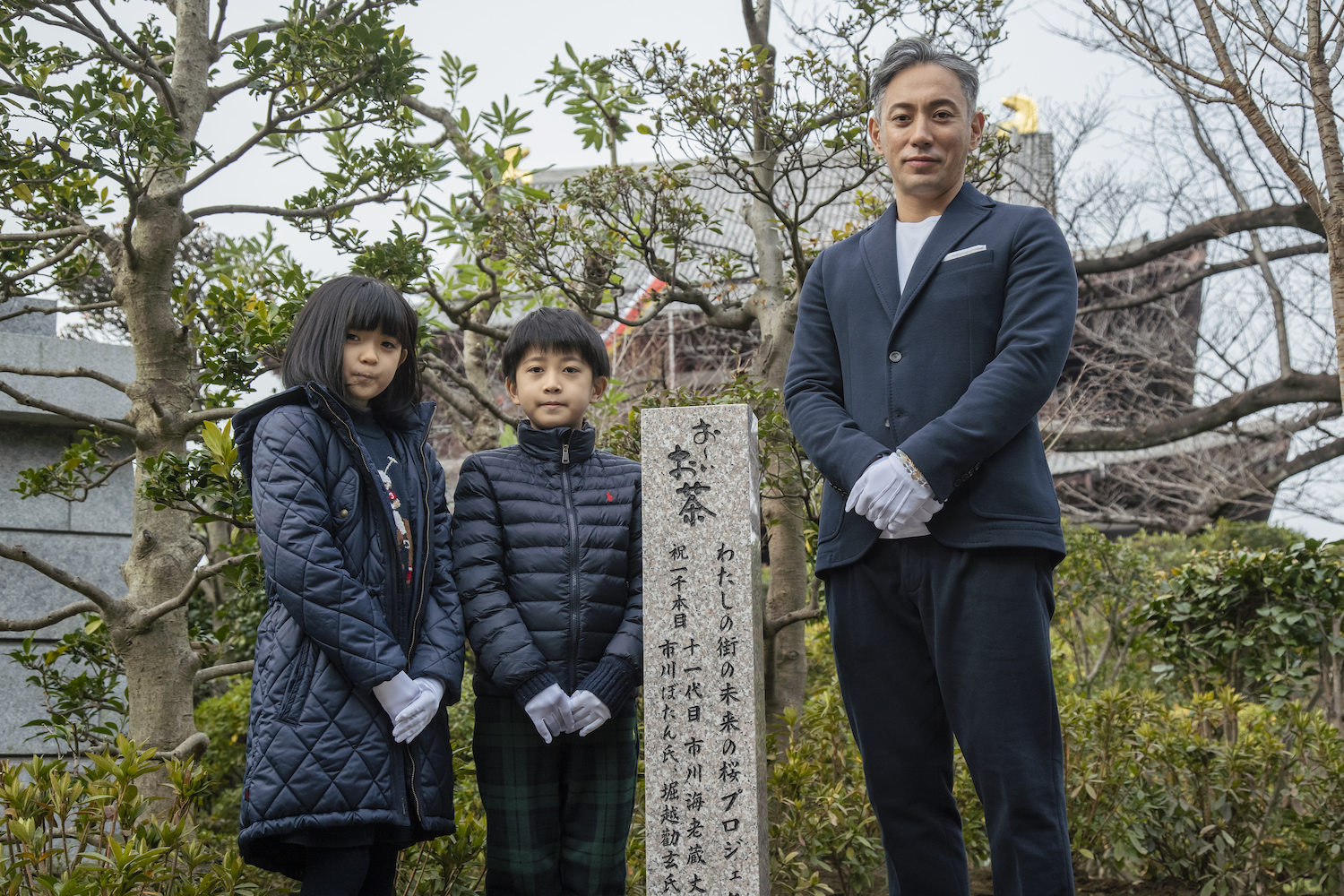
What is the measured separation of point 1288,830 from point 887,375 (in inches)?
109

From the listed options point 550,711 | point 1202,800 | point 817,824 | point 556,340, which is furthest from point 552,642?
point 1202,800

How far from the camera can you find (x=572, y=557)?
264 cm

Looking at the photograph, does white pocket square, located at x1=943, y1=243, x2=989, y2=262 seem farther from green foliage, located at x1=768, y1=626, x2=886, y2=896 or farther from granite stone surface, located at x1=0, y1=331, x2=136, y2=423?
granite stone surface, located at x1=0, y1=331, x2=136, y2=423

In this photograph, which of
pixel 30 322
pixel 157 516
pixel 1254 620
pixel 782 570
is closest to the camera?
pixel 157 516

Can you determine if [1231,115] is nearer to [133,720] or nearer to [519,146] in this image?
[519,146]

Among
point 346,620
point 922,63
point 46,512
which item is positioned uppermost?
point 922,63

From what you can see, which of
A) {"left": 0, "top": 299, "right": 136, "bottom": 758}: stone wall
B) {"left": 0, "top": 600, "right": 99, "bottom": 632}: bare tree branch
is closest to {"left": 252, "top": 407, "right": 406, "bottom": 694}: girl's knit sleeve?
{"left": 0, "top": 600, "right": 99, "bottom": 632}: bare tree branch

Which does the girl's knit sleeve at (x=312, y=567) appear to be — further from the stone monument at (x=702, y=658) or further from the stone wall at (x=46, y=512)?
the stone wall at (x=46, y=512)

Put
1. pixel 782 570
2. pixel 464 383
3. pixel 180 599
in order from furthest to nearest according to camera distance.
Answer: pixel 464 383, pixel 782 570, pixel 180 599

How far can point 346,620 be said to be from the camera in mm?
2201

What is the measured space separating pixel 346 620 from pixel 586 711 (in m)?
→ 0.64

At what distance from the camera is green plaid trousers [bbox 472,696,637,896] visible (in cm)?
254

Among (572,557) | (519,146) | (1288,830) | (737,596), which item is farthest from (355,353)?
(1288,830)

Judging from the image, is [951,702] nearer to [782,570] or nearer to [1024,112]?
[782,570]
